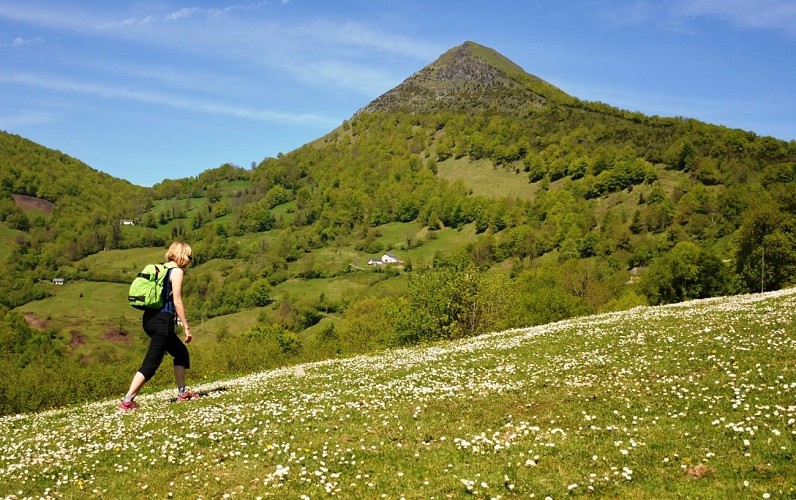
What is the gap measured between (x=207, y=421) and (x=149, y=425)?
65.6 inches

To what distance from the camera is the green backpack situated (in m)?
16.3

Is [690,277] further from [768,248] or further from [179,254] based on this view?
[179,254]

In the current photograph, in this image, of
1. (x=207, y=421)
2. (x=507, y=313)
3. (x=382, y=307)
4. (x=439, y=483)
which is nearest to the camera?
(x=439, y=483)

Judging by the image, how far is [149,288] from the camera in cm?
1653

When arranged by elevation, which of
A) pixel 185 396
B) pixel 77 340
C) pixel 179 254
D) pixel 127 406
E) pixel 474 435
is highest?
pixel 179 254

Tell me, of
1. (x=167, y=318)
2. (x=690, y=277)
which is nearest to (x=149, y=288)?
(x=167, y=318)

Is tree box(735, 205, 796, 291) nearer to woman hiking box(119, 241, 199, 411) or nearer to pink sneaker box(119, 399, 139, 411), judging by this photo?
woman hiking box(119, 241, 199, 411)

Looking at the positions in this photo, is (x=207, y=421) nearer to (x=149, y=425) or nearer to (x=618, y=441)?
(x=149, y=425)

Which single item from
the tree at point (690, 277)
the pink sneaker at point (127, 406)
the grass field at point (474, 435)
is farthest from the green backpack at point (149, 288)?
the tree at point (690, 277)

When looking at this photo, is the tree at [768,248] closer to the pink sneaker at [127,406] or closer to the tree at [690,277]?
the tree at [690,277]

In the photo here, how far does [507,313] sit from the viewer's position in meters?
69.8

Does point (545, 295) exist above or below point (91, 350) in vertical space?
above

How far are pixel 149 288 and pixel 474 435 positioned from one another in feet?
34.0

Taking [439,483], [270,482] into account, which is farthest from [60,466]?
[439,483]
